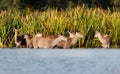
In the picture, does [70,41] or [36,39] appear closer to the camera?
[70,41]

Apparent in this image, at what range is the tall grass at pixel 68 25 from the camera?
18.8m

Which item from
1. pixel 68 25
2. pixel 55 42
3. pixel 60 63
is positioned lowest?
pixel 60 63

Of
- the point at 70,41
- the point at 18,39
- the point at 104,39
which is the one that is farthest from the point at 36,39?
the point at 104,39

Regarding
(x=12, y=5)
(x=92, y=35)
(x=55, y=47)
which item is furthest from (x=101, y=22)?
(x=12, y=5)

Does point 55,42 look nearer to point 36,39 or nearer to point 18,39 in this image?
point 36,39

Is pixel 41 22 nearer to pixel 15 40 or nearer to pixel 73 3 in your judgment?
pixel 15 40

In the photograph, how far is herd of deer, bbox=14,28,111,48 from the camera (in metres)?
18.0

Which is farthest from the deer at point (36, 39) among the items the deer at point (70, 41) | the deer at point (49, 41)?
the deer at point (70, 41)

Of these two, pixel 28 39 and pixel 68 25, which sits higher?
pixel 68 25

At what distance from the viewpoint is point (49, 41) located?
58.7 feet

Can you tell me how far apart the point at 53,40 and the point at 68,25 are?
57.5 inches

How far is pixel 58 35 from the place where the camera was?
61.9 ft

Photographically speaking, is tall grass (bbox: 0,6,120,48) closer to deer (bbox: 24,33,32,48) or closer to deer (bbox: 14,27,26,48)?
Answer: deer (bbox: 14,27,26,48)

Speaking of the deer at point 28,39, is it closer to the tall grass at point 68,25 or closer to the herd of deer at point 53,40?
the herd of deer at point 53,40
